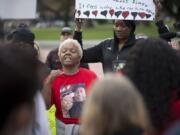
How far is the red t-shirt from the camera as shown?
21.1 feet

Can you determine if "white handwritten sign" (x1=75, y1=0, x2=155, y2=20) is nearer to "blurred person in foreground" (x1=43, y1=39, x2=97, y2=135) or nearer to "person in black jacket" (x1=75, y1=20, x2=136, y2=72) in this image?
"person in black jacket" (x1=75, y1=20, x2=136, y2=72)

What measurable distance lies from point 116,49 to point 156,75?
9.95 feet

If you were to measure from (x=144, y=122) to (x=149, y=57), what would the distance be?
85 centimetres

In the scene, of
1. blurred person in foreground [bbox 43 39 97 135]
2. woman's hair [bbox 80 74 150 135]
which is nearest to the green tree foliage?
blurred person in foreground [bbox 43 39 97 135]

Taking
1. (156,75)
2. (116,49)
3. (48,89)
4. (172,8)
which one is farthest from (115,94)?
(172,8)

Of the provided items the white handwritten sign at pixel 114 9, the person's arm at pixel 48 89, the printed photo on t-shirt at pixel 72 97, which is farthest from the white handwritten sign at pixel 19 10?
the printed photo on t-shirt at pixel 72 97

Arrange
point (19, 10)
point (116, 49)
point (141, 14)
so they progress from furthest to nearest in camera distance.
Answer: point (19, 10)
point (141, 14)
point (116, 49)

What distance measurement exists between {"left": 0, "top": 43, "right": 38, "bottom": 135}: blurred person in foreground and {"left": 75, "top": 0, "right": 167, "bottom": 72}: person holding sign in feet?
11.9

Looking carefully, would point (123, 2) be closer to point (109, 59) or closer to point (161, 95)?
point (109, 59)

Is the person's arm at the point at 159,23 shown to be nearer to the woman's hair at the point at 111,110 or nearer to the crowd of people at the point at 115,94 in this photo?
the crowd of people at the point at 115,94

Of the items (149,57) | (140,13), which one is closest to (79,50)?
(140,13)

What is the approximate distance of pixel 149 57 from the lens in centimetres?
378

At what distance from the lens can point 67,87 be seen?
6.46 m

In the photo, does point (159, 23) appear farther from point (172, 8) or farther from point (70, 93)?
point (172, 8)
